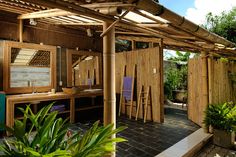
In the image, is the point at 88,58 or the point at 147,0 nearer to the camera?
the point at 147,0

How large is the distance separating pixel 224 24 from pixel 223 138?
6.32m

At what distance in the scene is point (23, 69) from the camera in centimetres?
500

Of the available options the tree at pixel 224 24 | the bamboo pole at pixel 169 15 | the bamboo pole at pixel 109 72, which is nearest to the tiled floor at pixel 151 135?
the bamboo pole at pixel 109 72

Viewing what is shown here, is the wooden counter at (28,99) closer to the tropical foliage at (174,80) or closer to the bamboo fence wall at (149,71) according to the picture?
the bamboo fence wall at (149,71)

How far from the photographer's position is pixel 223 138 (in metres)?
4.11

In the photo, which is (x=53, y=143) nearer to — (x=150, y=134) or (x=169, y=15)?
(x=169, y=15)

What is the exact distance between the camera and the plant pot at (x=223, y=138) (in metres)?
4.04

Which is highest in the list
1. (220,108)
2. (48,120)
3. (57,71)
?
(57,71)

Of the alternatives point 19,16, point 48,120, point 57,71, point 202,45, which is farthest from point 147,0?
point 57,71

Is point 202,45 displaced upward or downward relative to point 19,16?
downward

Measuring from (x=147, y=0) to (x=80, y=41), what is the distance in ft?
15.6

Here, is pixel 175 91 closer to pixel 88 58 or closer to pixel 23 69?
pixel 88 58

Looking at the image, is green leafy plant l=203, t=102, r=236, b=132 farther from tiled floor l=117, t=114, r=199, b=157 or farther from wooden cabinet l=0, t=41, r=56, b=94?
wooden cabinet l=0, t=41, r=56, b=94

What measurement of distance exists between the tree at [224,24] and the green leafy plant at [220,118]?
5397mm
